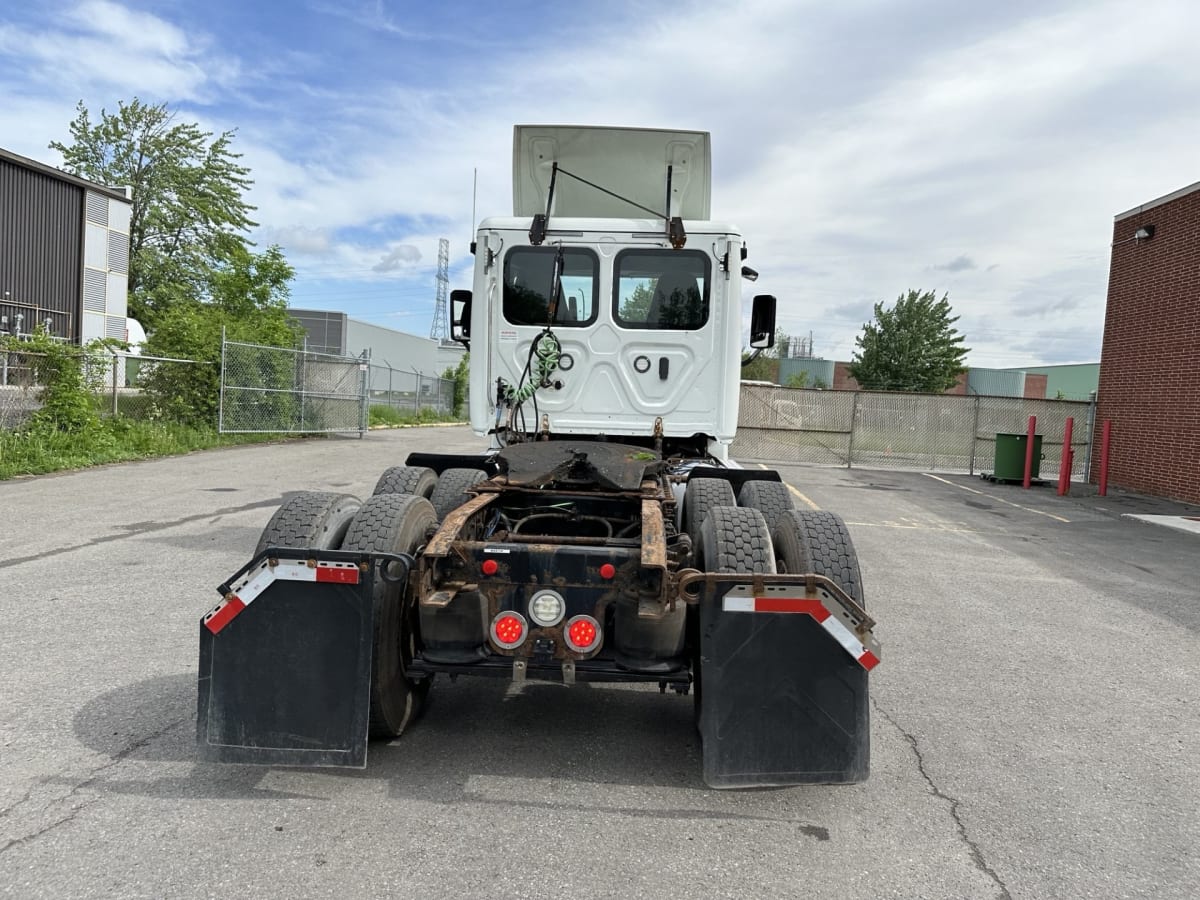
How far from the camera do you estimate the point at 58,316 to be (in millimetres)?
27797

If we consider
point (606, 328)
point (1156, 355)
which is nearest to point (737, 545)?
point (606, 328)

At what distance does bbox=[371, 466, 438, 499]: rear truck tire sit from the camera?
17.0 ft

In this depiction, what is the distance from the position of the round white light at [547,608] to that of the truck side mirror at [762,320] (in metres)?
3.86

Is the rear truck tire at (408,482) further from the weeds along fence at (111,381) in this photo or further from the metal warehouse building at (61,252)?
the metal warehouse building at (61,252)

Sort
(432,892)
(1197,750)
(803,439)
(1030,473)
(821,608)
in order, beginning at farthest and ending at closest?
(803,439) < (1030,473) < (1197,750) < (821,608) < (432,892)

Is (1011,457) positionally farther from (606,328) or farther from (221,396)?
(221,396)

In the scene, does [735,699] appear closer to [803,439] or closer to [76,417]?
[76,417]

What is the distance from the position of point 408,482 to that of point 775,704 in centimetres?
265

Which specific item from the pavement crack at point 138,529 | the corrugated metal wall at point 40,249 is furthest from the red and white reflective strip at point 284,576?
the corrugated metal wall at point 40,249

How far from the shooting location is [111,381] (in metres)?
17.3

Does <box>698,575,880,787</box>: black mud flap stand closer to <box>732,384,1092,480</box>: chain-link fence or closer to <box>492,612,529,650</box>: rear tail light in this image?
<box>492,612,529,650</box>: rear tail light

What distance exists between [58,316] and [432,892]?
30.5 meters

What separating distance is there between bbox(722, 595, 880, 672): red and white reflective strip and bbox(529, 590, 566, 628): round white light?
706 millimetres

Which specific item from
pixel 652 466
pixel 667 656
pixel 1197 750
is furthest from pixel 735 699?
pixel 1197 750
